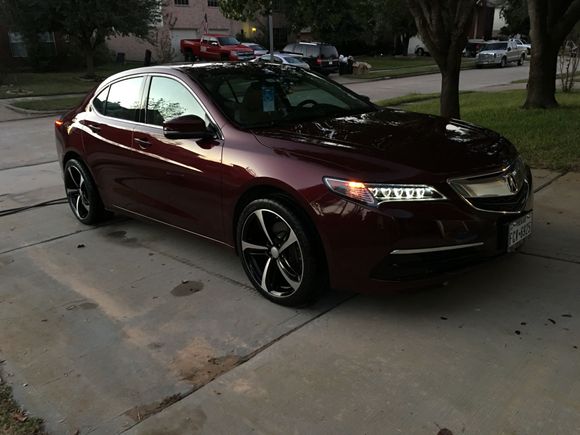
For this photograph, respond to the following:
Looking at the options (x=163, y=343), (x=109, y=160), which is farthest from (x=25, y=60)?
(x=163, y=343)

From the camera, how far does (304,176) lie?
3.31m

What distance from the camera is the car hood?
10.6ft

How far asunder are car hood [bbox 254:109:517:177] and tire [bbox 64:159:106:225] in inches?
92.6

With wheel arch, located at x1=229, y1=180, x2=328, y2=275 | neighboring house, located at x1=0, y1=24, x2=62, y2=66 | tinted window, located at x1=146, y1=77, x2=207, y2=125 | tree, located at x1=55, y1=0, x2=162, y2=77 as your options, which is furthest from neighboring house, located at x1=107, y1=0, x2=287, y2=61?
wheel arch, located at x1=229, y1=180, x2=328, y2=275

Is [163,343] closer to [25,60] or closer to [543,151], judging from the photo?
[543,151]

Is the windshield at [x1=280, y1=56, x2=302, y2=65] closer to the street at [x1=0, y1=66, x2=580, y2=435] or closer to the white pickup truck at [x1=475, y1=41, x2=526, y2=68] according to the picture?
the white pickup truck at [x1=475, y1=41, x2=526, y2=68]

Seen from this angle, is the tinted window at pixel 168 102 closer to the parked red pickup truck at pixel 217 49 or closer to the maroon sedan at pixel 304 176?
the maroon sedan at pixel 304 176

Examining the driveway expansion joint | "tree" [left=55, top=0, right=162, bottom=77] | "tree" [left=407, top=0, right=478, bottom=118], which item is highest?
"tree" [left=55, top=0, right=162, bottom=77]

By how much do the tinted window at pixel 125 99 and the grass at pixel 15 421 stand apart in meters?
2.58

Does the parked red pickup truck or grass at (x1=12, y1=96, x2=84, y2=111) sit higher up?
the parked red pickup truck

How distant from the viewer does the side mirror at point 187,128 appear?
3797 millimetres

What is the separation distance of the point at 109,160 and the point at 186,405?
9.36 feet

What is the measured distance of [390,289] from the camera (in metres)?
3.18

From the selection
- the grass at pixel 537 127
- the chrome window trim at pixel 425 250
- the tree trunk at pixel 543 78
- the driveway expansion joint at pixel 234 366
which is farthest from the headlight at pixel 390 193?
the tree trunk at pixel 543 78
